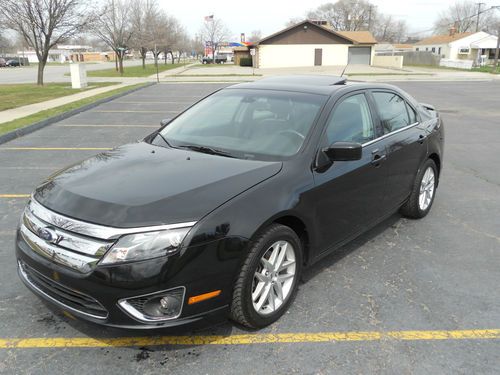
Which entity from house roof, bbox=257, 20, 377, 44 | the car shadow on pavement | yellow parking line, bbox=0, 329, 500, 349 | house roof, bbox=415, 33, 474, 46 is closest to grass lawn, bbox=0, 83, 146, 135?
yellow parking line, bbox=0, 329, 500, 349

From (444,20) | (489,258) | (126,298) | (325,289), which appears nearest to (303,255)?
(325,289)

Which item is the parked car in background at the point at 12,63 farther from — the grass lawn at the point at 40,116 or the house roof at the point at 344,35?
the grass lawn at the point at 40,116

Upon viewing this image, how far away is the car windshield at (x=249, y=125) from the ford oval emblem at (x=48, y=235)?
134cm

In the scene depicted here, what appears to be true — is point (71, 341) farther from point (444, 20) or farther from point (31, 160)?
point (444, 20)

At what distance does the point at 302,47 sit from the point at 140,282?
56.3 metres

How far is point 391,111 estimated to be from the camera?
4.59m

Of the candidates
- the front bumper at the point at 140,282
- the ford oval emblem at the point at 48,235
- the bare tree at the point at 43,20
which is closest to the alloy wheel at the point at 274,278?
the front bumper at the point at 140,282

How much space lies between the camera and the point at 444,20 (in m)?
116

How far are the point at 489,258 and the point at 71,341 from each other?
3722mm

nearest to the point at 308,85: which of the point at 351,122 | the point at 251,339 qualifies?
the point at 351,122

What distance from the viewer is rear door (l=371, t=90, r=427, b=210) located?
4.33 m

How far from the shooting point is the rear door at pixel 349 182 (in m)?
3.45

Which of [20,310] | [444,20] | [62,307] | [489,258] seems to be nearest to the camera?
[62,307]

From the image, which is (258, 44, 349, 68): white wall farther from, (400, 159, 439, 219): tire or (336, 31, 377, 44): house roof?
(400, 159, 439, 219): tire
